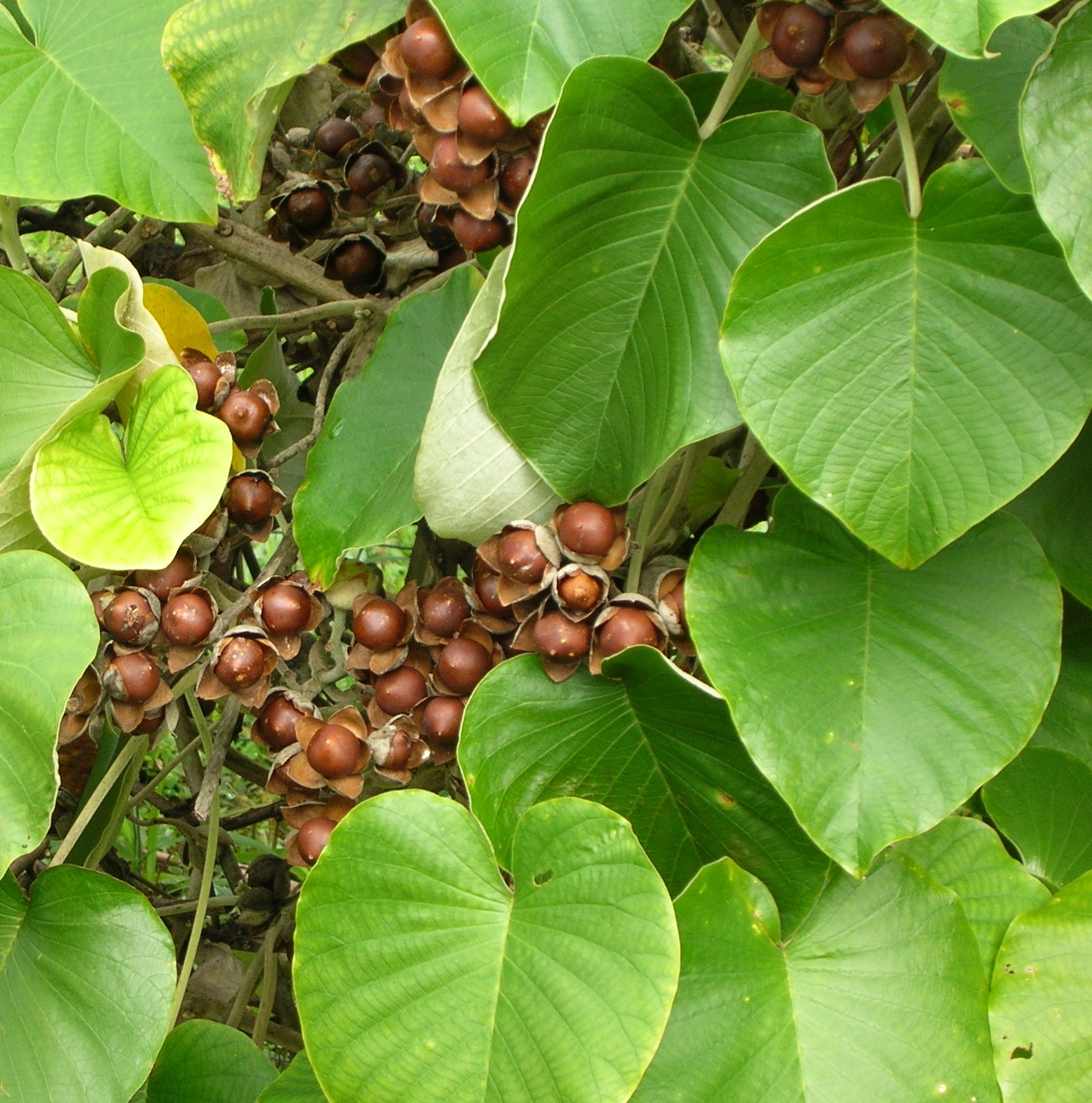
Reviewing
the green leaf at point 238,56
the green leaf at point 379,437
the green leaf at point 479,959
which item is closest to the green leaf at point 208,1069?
the green leaf at point 479,959

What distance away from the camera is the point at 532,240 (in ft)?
1.73

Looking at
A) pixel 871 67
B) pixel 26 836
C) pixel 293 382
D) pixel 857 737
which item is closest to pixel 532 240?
pixel 871 67

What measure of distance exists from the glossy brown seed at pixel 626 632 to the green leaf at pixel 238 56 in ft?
1.03

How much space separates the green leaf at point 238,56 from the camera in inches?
23.0

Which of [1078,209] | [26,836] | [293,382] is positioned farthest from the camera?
[293,382]

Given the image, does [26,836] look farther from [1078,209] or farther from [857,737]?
[1078,209]

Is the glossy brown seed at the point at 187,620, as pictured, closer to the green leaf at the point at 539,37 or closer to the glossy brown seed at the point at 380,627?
the glossy brown seed at the point at 380,627

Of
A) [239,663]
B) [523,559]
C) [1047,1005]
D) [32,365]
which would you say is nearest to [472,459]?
[523,559]

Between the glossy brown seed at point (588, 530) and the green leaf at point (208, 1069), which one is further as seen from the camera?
the green leaf at point (208, 1069)

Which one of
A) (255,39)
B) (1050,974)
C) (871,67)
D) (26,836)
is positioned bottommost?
(1050,974)

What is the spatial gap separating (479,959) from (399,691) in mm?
157

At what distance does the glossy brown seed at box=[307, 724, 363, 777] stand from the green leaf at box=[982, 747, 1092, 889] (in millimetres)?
365

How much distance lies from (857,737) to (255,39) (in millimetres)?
487

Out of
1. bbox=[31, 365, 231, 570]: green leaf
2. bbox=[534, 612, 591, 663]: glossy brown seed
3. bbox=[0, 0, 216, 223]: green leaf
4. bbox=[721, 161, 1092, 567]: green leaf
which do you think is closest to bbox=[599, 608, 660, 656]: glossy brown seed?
bbox=[534, 612, 591, 663]: glossy brown seed
